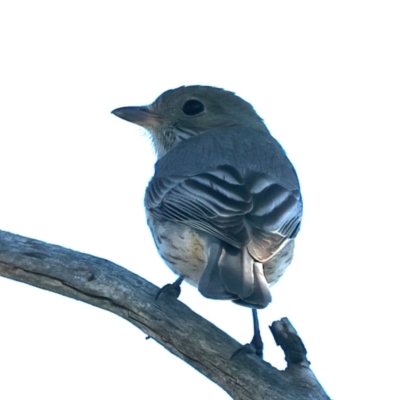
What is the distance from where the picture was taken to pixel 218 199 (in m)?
11.5

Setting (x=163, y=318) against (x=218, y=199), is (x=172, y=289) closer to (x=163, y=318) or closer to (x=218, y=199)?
(x=163, y=318)

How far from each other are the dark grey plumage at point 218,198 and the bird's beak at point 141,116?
0.01 meters

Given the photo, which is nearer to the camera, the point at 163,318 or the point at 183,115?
the point at 163,318

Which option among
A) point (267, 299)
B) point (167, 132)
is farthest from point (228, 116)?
point (267, 299)

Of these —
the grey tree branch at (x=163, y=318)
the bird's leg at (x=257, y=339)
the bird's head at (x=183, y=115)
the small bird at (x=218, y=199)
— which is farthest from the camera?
the bird's head at (x=183, y=115)

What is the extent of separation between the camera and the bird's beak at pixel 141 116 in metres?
15.2

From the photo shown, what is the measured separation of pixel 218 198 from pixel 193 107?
4008 mm

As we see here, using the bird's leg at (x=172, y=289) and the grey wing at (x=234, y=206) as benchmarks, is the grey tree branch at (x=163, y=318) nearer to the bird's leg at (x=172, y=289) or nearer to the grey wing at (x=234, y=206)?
the bird's leg at (x=172, y=289)

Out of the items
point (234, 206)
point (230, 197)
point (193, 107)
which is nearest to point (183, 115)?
point (193, 107)

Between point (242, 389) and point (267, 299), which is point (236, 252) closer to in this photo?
point (267, 299)

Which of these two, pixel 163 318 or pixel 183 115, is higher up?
pixel 183 115

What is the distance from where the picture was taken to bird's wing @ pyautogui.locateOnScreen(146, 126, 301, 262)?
10.9 meters

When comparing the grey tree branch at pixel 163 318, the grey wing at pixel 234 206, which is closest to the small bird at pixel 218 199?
the grey wing at pixel 234 206

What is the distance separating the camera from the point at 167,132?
1509 cm
